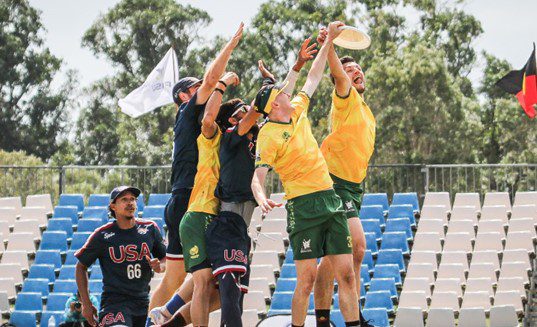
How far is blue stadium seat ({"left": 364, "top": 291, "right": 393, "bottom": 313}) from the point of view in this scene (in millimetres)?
17019

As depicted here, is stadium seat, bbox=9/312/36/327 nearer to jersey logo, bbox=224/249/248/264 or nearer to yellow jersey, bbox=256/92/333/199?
jersey logo, bbox=224/249/248/264

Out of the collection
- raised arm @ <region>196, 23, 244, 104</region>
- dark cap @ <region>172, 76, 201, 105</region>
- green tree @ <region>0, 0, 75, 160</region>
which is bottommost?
green tree @ <region>0, 0, 75, 160</region>

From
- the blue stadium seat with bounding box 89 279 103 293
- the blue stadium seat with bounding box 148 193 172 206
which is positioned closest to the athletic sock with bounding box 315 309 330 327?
the blue stadium seat with bounding box 89 279 103 293

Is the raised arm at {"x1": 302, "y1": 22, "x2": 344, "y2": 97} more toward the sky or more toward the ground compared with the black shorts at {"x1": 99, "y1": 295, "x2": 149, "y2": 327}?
more toward the sky

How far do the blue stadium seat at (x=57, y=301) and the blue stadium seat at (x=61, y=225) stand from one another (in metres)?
2.23

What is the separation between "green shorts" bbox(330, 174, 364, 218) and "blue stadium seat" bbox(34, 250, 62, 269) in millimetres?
9736

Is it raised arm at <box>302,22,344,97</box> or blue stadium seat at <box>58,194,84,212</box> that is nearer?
raised arm at <box>302,22,344,97</box>

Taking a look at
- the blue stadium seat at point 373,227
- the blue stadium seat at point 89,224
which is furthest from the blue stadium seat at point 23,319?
the blue stadium seat at point 373,227

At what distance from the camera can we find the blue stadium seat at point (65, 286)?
1878 centimetres

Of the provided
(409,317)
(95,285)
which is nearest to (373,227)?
(409,317)

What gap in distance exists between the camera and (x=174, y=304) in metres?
10.9

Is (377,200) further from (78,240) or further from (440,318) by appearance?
(78,240)

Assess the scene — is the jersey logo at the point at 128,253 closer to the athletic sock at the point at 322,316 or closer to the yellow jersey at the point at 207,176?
the yellow jersey at the point at 207,176

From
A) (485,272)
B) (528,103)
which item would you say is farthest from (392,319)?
(528,103)
